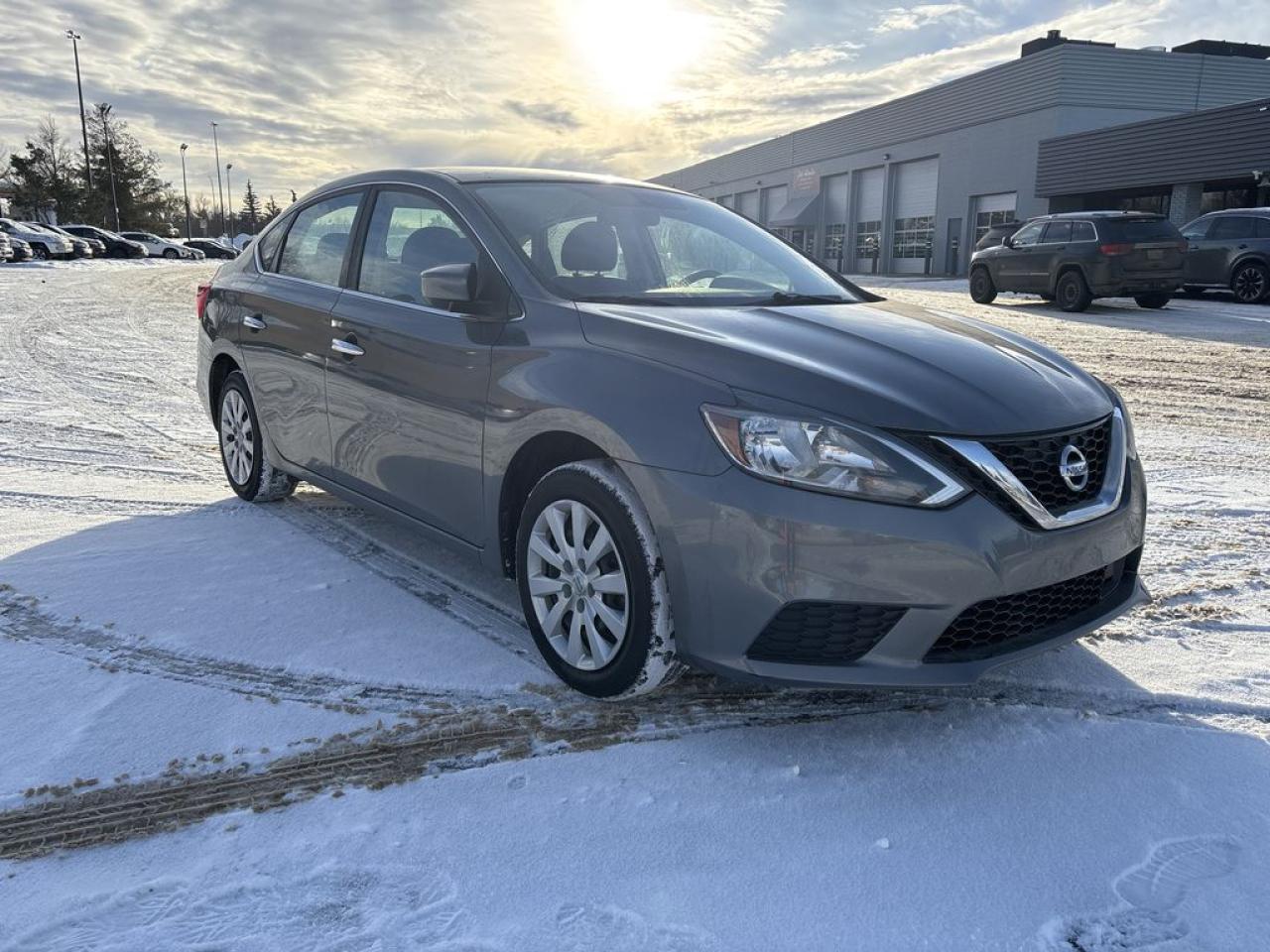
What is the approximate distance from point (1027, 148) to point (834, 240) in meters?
15.5

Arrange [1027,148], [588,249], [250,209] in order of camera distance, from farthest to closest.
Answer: [250,209], [1027,148], [588,249]

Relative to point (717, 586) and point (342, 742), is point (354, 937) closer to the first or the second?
point (342, 742)

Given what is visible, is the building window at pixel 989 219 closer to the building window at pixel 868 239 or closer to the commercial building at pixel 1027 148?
the commercial building at pixel 1027 148

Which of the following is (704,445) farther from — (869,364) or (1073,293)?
(1073,293)

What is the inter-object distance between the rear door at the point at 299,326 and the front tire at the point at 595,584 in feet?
5.22

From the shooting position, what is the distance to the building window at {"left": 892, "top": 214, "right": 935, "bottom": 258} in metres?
42.4

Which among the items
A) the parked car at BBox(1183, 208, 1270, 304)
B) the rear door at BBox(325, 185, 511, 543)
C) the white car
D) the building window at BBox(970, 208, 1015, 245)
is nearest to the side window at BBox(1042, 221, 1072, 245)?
the parked car at BBox(1183, 208, 1270, 304)

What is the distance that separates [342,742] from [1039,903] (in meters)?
1.82

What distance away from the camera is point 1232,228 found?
17.1m

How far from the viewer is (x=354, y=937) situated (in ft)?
6.46

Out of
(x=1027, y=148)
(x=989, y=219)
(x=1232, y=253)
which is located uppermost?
(x=1027, y=148)

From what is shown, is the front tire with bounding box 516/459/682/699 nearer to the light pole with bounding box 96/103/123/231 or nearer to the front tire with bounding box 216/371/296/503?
the front tire with bounding box 216/371/296/503

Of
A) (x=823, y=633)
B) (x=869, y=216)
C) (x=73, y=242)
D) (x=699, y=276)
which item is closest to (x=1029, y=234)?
(x=699, y=276)

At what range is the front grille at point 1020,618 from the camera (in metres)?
2.53
